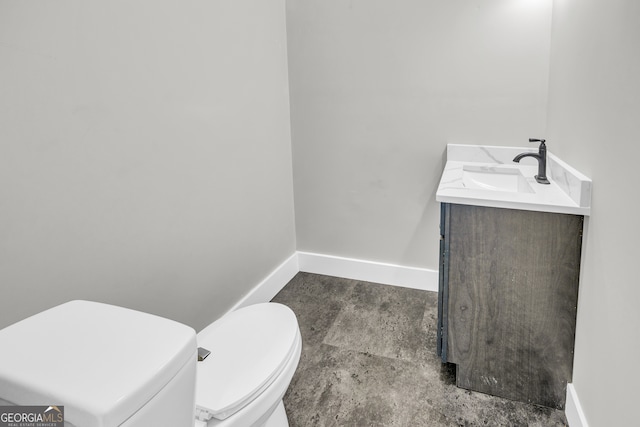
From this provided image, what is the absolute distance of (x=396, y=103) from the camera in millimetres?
2619

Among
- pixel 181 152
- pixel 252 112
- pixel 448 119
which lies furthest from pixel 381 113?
pixel 181 152

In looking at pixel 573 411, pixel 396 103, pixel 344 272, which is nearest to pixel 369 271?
pixel 344 272

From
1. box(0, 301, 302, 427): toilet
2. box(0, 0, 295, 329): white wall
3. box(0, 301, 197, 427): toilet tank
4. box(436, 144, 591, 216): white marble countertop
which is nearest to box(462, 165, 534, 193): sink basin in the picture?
box(436, 144, 591, 216): white marble countertop

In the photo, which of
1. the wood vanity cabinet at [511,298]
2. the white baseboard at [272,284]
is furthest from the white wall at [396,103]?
the wood vanity cabinet at [511,298]

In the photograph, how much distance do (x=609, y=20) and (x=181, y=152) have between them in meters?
1.64

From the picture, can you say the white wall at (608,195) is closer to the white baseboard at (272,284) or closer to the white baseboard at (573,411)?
the white baseboard at (573,411)

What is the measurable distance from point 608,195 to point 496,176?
0.98m

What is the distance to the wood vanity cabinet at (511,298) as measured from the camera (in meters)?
1.65

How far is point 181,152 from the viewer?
1864 mm

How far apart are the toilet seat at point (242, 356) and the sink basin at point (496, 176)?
1.26 meters

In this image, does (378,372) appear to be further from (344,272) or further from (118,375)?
(118,375)

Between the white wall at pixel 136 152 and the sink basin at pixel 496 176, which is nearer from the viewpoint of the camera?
the white wall at pixel 136 152

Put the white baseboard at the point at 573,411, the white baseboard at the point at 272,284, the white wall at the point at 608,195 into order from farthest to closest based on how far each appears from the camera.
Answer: the white baseboard at the point at 272,284, the white baseboard at the point at 573,411, the white wall at the point at 608,195

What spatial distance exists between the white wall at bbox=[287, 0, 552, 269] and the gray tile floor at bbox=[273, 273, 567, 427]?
402mm
